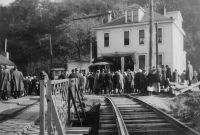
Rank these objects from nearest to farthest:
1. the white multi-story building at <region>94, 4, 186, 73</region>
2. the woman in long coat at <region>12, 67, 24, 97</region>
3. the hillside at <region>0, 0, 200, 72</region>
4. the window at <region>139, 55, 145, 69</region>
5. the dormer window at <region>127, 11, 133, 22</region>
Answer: the woman in long coat at <region>12, 67, 24, 97</region> → the white multi-story building at <region>94, 4, 186, 73</region> → the window at <region>139, 55, 145, 69</region> → the dormer window at <region>127, 11, 133, 22</region> → the hillside at <region>0, 0, 200, 72</region>

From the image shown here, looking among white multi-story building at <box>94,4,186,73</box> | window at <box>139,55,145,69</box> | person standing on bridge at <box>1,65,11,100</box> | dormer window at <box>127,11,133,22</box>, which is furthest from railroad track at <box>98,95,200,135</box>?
dormer window at <box>127,11,133,22</box>

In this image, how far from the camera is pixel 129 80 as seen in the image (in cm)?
2278

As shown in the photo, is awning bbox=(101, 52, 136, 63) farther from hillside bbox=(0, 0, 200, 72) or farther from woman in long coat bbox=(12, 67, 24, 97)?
woman in long coat bbox=(12, 67, 24, 97)

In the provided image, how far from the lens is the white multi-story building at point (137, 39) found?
35.8 meters

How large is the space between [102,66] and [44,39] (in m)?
27.9

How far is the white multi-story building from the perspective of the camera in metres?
35.8

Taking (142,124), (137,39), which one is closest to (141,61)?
(137,39)

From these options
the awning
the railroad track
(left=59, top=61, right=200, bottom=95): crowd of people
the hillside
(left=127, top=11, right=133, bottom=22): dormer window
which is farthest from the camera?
the hillside

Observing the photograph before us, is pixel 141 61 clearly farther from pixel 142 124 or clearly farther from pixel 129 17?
pixel 142 124

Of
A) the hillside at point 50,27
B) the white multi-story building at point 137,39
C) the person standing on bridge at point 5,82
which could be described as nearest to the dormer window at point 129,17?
the white multi-story building at point 137,39

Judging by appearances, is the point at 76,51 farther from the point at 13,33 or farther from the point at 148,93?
the point at 148,93

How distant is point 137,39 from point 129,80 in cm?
1553

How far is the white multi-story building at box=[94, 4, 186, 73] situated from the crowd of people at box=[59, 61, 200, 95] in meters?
10.5

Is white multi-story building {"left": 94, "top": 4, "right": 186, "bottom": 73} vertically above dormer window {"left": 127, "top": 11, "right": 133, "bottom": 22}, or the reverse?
dormer window {"left": 127, "top": 11, "right": 133, "bottom": 22}
